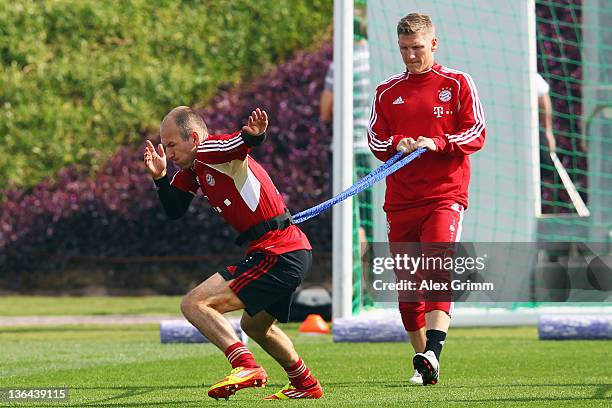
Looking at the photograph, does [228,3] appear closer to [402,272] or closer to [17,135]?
[17,135]

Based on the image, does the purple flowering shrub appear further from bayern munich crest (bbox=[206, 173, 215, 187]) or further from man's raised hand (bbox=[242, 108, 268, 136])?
man's raised hand (bbox=[242, 108, 268, 136])

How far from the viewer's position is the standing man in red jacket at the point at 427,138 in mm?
7641

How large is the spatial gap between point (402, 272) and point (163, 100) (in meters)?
11.0

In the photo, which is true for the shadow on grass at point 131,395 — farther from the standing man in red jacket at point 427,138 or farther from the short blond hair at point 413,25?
the short blond hair at point 413,25

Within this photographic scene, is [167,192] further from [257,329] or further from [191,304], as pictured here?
[257,329]

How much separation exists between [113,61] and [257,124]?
12074mm

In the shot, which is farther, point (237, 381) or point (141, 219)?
point (141, 219)

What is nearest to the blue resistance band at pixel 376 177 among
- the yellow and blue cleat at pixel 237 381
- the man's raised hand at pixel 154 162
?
the man's raised hand at pixel 154 162

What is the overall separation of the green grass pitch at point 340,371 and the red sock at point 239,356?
0.19 m

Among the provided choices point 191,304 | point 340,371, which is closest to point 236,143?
point 191,304

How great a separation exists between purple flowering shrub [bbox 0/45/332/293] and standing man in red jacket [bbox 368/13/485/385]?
31.4 ft

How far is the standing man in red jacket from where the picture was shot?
764 centimetres

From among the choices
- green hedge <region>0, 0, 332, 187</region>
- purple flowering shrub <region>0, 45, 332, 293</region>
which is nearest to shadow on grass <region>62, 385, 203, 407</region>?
purple flowering shrub <region>0, 45, 332, 293</region>

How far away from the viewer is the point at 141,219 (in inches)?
704
